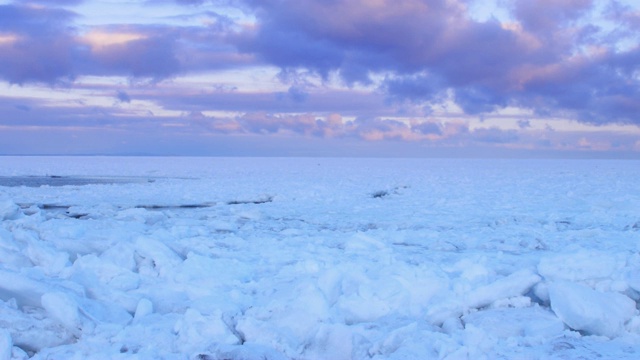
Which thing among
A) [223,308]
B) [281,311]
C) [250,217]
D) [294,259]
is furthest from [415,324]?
[250,217]

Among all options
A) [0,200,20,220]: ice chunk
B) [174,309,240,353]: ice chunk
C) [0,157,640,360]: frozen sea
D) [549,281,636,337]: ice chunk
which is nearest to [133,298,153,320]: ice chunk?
[0,157,640,360]: frozen sea

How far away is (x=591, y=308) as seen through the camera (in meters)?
3.76

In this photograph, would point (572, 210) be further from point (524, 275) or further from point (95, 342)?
point (95, 342)

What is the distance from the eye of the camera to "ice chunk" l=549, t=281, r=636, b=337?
3732mm

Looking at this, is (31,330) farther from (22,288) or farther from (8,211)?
(8,211)

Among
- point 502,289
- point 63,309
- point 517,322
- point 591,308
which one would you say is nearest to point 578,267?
point 502,289

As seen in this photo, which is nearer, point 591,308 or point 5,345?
point 5,345

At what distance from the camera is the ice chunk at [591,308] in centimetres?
373

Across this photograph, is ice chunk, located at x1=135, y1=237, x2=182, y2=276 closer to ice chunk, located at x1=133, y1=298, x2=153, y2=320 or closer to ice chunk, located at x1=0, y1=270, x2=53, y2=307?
ice chunk, located at x1=133, y1=298, x2=153, y2=320

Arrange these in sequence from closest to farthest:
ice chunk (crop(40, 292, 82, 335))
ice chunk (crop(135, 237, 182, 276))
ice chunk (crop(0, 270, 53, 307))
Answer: ice chunk (crop(40, 292, 82, 335))
ice chunk (crop(0, 270, 53, 307))
ice chunk (crop(135, 237, 182, 276))

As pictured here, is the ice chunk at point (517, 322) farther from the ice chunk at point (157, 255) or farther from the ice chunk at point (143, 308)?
the ice chunk at point (157, 255)

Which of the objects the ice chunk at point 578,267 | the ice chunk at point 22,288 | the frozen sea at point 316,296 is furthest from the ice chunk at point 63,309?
the ice chunk at point 578,267

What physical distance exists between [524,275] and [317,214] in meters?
5.76

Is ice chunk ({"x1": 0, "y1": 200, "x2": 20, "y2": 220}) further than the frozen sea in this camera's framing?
Yes
